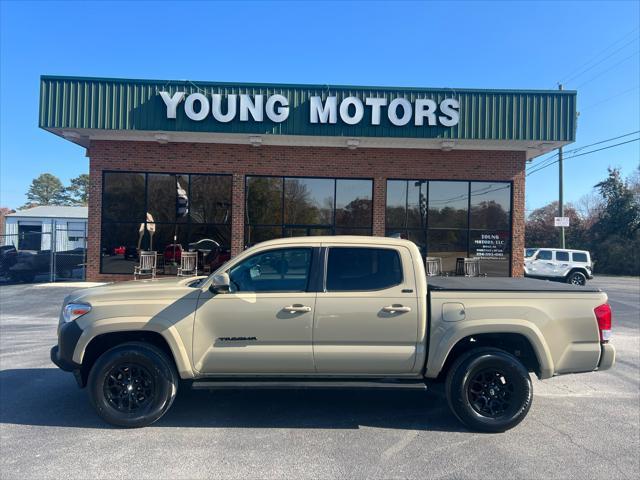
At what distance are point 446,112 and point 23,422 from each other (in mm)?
13799

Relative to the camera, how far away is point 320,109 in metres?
14.8

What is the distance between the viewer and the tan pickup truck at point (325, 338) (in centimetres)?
441

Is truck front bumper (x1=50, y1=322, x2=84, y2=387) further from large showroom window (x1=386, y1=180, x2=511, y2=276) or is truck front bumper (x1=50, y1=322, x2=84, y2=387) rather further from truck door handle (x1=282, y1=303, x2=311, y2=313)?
large showroom window (x1=386, y1=180, x2=511, y2=276)

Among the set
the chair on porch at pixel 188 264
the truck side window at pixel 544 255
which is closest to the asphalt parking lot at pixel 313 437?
the chair on porch at pixel 188 264

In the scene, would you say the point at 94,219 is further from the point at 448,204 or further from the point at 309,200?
the point at 448,204

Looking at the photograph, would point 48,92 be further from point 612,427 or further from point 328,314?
point 612,427

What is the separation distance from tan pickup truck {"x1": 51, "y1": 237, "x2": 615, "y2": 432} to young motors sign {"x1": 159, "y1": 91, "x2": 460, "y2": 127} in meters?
11.1

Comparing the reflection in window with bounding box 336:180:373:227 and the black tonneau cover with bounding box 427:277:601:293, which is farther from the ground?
the reflection in window with bounding box 336:180:373:227

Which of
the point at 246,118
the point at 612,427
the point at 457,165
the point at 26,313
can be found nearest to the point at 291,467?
the point at 612,427

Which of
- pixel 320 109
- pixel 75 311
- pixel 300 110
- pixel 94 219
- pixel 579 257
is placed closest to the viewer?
pixel 75 311

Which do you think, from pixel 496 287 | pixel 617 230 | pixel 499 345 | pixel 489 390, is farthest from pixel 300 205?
pixel 617 230

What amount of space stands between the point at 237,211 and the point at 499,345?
1256 cm

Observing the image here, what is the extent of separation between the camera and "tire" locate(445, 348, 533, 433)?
14.5ft

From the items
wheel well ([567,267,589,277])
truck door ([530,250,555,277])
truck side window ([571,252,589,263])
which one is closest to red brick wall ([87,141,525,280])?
truck door ([530,250,555,277])
